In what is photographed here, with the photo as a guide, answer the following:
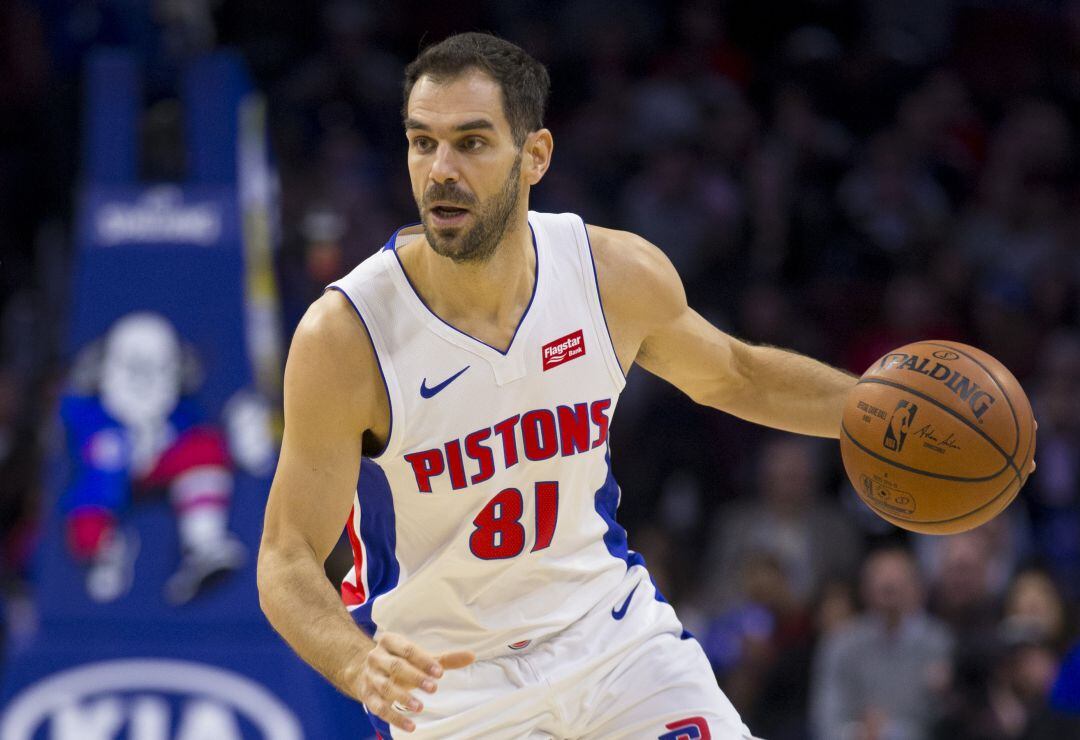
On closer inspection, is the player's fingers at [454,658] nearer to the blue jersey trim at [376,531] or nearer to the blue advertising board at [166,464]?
the blue jersey trim at [376,531]

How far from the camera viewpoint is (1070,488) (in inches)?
324

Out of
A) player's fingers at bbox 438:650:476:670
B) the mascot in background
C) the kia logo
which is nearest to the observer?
player's fingers at bbox 438:650:476:670

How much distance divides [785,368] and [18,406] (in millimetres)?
5916

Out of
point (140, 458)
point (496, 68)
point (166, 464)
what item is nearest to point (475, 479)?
point (496, 68)

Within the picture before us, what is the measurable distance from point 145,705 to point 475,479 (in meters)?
3.35

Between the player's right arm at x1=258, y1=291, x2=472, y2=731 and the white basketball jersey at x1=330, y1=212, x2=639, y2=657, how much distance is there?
0.07 metres

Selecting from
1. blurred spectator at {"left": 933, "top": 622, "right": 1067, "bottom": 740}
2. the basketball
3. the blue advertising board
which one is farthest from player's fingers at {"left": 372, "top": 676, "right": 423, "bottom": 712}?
blurred spectator at {"left": 933, "top": 622, "right": 1067, "bottom": 740}

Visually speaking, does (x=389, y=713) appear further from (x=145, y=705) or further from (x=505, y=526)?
(x=145, y=705)

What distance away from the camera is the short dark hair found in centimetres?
343

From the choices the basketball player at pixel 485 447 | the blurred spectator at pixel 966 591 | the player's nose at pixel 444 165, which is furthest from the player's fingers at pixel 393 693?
the blurred spectator at pixel 966 591

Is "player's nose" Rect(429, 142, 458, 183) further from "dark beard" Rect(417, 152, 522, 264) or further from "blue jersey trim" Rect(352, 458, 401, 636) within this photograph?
"blue jersey trim" Rect(352, 458, 401, 636)

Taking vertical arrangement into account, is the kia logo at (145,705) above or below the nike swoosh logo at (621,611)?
below

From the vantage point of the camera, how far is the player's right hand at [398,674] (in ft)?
8.91

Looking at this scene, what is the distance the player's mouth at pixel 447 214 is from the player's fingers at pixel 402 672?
3.32ft
